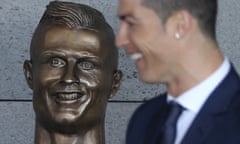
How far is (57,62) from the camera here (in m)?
4.63

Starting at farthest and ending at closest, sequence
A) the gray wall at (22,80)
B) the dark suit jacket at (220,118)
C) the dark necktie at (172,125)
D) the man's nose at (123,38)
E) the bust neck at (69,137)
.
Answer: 1. the gray wall at (22,80)
2. the bust neck at (69,137)
3. the man's nose at (123,38)
4. the dark necktie at (172,125)
5. the dark suit jacket at (220,118)

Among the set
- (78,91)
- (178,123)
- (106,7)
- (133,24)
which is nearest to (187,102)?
(178,123)

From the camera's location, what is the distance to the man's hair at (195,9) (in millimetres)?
3299

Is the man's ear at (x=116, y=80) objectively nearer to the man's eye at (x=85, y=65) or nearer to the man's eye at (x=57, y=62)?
the man's eye at (x=85, y=65)

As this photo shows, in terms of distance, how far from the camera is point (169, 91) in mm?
3357

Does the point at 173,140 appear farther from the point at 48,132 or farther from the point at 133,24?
the point at 48,132

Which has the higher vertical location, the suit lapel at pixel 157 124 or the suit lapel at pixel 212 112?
the suit lapel at pixel 212 112

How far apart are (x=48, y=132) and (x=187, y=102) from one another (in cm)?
161

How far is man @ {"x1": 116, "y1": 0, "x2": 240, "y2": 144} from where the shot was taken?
10.6ft

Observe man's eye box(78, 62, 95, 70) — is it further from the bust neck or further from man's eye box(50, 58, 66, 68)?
the bust neck

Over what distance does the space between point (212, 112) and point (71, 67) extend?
1501 millimetres

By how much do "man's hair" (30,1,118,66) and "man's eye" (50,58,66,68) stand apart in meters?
0.13

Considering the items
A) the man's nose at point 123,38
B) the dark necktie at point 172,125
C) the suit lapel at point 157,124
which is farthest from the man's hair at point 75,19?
the dark necktie at point 172,125

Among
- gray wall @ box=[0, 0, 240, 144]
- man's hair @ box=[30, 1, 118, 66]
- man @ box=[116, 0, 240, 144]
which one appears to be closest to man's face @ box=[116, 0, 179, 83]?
man @ box=[116, 0, 240, 144]
